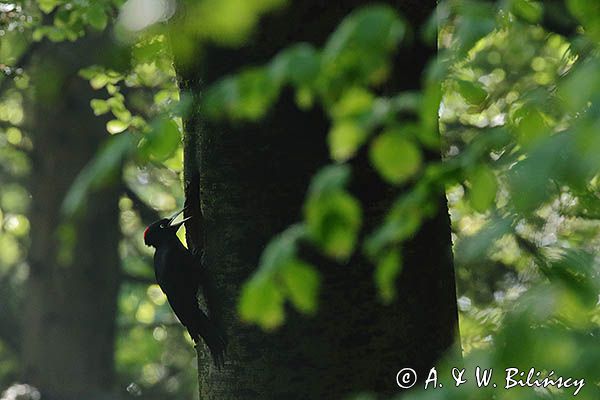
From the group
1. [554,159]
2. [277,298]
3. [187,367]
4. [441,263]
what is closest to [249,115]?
[277,298]

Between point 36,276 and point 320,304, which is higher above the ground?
point 320,304

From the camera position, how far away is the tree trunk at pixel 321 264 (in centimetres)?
258

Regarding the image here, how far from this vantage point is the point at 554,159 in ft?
3.27

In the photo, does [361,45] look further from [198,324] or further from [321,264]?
[198,324]

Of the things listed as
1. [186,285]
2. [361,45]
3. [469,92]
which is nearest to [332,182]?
[361,45]

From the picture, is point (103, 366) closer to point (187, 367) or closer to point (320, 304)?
point (187, 367)

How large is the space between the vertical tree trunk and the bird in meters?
4.80

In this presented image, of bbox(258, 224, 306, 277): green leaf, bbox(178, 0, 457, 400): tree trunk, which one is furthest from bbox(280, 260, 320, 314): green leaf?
bbox(178, 0, 457, 400): tree trunk

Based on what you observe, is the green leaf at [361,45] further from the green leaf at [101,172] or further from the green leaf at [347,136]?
the green leaf at [101,172]

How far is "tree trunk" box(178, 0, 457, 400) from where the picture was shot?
8.46ft

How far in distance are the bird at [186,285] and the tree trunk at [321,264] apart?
0.06 meters

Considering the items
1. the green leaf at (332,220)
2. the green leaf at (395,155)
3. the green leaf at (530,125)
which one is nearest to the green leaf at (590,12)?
the green leaf at (530,125)

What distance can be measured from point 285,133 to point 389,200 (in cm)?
35

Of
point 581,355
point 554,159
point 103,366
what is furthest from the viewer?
point 103,366
